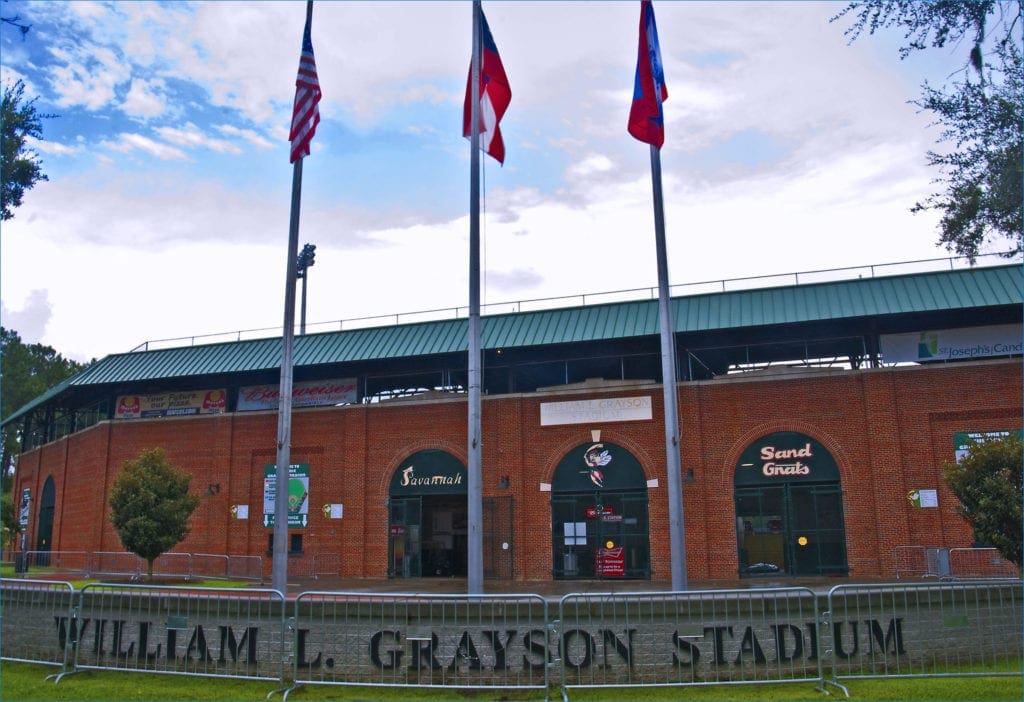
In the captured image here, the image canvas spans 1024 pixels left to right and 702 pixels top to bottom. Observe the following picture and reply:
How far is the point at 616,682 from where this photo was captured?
34.7 feet

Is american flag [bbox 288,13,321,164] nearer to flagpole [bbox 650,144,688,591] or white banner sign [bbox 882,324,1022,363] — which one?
flagpole [bbox 650,144,688,591]

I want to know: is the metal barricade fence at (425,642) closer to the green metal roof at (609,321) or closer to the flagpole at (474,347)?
the flagpole at (474,347)

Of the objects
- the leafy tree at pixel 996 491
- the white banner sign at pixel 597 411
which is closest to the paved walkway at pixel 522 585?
the white banner sign at pixel 597 411

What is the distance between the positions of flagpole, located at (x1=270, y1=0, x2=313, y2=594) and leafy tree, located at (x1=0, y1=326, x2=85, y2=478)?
58.9 m

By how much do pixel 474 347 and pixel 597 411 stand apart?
1547 centimetres

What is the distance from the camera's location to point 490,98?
15.3 metres

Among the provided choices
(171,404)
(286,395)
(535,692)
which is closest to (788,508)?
(286,395)

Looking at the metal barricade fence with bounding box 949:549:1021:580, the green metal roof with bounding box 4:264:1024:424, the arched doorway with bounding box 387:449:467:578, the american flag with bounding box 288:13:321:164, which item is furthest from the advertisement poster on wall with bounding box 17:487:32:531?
the metal barricade fence with bounding box 949:549:1021:580

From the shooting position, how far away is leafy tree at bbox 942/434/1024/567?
14.0 meters

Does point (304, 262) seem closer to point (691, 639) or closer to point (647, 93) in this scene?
point (647, 93)

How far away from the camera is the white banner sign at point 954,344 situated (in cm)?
2619

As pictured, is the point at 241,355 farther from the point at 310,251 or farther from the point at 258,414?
the point at 310,251

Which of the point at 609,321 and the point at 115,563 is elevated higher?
the point at 609,321

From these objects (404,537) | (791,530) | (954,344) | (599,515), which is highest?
(954,344)
